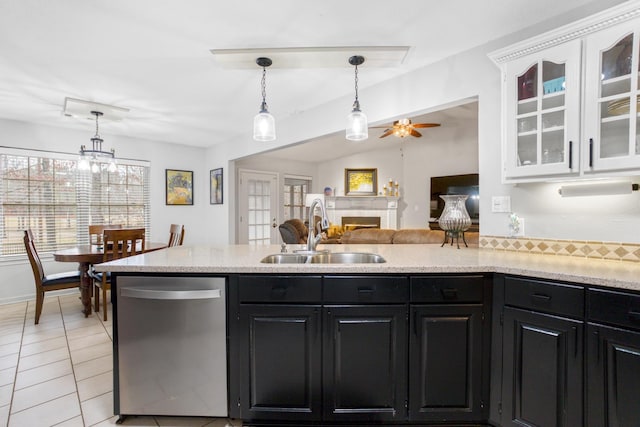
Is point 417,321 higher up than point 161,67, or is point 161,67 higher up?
point 161,67

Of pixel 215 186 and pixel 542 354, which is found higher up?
pixel 215 186

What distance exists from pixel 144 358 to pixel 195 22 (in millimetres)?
2032

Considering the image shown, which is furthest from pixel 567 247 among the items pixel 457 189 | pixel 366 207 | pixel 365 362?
pixel 366 207

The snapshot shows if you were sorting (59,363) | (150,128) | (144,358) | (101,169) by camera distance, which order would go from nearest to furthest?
(144,358) → (59,363) → (150,128) → (101,169)

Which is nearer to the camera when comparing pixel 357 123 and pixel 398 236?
pixel 357 123

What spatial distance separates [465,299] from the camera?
5.24ft

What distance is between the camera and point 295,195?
7582mm

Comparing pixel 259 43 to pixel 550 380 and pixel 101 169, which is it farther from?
pixel 101 169

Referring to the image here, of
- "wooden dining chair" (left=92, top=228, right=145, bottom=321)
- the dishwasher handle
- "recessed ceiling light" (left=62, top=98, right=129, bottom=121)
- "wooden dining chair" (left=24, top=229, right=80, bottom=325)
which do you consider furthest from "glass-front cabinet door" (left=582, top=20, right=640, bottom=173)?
"wooden dining chair" (left=24, top=229, right=80, bottom=325)

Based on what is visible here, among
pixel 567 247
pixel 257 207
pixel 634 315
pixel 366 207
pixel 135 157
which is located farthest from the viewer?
pixel 366 207

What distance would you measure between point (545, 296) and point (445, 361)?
58cm

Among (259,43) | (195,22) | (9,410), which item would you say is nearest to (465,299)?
(259,43)

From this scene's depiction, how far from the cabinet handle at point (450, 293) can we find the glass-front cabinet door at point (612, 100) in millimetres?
953

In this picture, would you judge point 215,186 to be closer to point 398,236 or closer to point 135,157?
point 135,157
